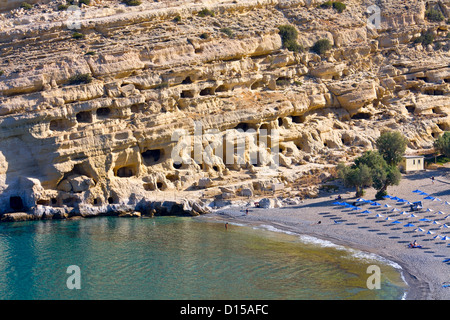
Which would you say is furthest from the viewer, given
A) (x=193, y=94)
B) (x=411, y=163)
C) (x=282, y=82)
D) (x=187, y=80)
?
(x=282, y=82)

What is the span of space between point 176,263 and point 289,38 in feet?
91.7

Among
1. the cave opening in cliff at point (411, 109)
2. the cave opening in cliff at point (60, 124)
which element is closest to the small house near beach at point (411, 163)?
the cave opening in cliff at point (411, 109)

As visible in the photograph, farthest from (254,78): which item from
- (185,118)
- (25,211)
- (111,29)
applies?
(25,211)

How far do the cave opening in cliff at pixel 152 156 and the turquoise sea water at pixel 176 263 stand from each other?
21.7 feet

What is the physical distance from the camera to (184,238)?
42.4 meters

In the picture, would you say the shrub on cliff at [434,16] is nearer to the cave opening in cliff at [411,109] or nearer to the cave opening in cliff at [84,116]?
the cave opening in cliff at [411,109]

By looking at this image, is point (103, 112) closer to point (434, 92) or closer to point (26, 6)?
point (26, 6)

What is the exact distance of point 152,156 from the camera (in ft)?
171

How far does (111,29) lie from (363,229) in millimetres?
24848

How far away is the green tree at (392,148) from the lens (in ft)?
172

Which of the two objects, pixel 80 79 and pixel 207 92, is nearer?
pixel 80 79

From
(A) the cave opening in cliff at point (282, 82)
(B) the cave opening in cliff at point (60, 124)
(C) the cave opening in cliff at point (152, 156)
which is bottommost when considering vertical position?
(C) the cave opening in cliff at point (152, 156)

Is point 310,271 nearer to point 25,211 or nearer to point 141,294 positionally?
point 141,294

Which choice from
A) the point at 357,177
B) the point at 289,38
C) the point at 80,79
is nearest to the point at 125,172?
the point at 80,79
